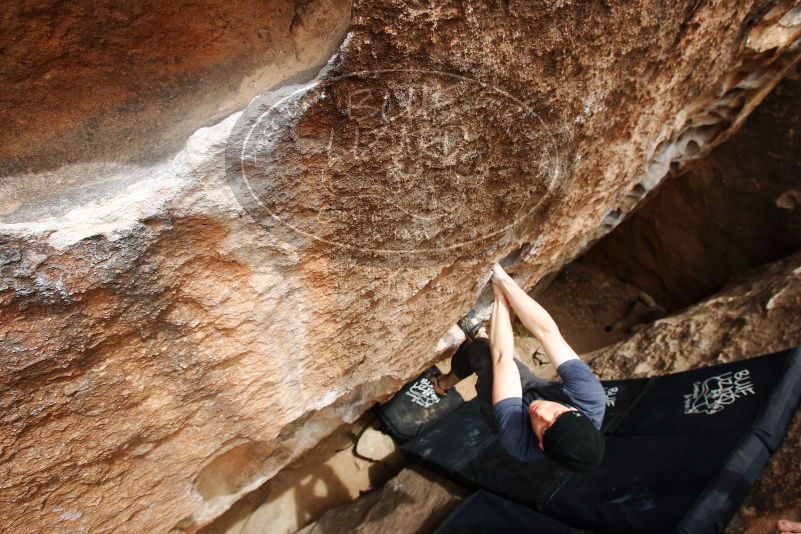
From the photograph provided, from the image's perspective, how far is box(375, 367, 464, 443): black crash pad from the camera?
2.16 meters

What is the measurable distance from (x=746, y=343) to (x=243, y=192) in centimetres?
189

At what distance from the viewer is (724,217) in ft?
9.14

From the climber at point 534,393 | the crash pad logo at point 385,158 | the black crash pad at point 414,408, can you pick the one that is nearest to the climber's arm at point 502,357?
the climber at point 534,393

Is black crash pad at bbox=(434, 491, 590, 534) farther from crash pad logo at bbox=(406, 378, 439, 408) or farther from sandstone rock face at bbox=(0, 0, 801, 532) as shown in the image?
sandstone rock face at bbox=(0, 0, 801, 532)

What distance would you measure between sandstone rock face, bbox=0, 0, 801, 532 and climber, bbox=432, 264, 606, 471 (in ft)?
0.73

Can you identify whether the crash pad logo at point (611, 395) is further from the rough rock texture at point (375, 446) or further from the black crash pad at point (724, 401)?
the rough rock texture at point (375, 446)

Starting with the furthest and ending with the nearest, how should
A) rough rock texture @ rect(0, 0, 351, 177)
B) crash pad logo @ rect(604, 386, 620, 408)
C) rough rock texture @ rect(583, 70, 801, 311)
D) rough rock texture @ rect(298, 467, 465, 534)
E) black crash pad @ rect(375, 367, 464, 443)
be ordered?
rough rock texture @ rect(583, 70, 801, 311) < black crash pad @ rect(375, 367, 464, 443) < crash pad logo @ rect(604, 386, 620, 408) < rough rock texture @ rect(298, 467, 465, 534) < rough rock texture @ rect(0, 0, 351, 177)

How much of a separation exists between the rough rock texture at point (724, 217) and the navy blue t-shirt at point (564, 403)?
2014 millimetres

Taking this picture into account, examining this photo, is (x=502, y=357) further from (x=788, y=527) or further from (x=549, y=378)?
(x=549, y=378)

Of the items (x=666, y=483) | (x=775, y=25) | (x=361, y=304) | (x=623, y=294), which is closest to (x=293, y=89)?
(x=361, y=304)

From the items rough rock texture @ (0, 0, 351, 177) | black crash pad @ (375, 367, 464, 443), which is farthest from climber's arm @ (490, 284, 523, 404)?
rough rock texture @ (0, 0, 351, 177)

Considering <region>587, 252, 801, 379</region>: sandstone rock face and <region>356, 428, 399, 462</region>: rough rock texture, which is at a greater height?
<region>356, 428, 399, 462</region>: rough rock texture

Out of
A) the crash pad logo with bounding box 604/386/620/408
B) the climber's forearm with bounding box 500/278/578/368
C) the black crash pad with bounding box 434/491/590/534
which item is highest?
the climber's forearm with bounding box 500/278/578/368

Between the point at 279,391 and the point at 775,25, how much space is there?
1.81m
